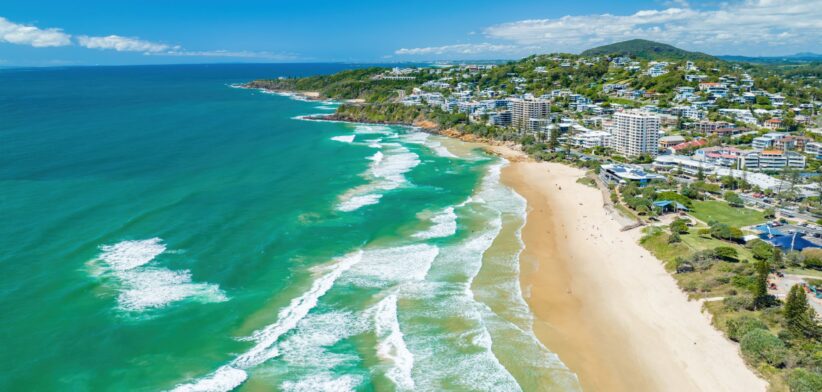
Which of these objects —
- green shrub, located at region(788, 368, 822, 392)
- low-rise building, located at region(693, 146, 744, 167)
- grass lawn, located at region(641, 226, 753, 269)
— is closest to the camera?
green shrub, located at region(788, 368, 822, 392)

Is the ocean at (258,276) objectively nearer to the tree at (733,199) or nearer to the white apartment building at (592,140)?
the tree at (733,199)

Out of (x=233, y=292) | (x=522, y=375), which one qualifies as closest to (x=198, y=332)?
(x=233, y=292)

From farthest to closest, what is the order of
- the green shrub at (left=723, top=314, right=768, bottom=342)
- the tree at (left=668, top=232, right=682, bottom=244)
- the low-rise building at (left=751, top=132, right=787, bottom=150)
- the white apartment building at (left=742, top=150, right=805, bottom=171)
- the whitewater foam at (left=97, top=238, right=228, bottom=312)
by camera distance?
the low-rise building at (left=751, top=132, right=787, bottom=150)
the white apartment building at (left=742, top=150, right=805, bottom=171)
the tree at (left=668, top=232, right=682, bottom=244)
the whitewater foam at (left=97, top=238, right=228, bottom=312)
the green shrub at (left=723, top=314, right=768, bottom=342)

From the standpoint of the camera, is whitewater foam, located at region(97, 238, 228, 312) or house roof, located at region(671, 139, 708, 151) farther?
house roof, located at region(671, 139, 708, 151)

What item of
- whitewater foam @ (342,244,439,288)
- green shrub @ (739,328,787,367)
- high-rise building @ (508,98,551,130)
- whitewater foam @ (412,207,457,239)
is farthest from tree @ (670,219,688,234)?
high-rise building @ (508,98,551,130)

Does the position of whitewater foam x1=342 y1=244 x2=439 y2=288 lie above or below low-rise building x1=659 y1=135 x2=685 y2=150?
below

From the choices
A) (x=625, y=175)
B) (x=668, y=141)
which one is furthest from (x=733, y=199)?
(x=668, y=141)

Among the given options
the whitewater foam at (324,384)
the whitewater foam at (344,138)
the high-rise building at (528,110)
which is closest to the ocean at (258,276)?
the whitewater foam at (324,384)

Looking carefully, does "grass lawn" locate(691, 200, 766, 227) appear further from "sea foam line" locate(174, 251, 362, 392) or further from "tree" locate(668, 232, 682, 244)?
"sea foam line" locate(174, 251, 362, 392)
